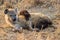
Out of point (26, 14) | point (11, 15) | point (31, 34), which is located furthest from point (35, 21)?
point (31, 34)

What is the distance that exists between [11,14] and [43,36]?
4.58 ft

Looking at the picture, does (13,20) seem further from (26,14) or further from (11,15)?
(26,14)

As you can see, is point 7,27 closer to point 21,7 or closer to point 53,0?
point 21,7

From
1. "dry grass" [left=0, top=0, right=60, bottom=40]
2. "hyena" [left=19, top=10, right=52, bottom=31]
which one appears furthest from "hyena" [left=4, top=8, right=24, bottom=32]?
"hyena" [left=19, top=10, right=52, bottom=31]

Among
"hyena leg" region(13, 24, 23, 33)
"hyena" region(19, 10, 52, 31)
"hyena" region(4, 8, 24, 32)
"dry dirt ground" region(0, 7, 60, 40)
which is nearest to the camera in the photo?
"dry dirt ground" region(0, 7, 60, 40)

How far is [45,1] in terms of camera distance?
1013cm

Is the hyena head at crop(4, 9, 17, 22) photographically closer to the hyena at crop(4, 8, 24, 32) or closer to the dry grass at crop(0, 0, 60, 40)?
the hyena at crop(4, 8, 24, 32)

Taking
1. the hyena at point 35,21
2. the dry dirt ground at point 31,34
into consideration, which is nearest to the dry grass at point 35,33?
the dry dirt ground at point 31,34

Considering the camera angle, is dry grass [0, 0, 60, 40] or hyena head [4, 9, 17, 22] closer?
dry grass [0, 0, 60, 40]

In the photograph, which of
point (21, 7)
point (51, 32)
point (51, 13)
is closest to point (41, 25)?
point (51, 32)

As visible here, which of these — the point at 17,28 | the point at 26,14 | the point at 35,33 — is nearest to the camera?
the point at 35,33

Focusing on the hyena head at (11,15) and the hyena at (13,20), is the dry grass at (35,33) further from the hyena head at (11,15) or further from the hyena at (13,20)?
the hyena head at (11,15)

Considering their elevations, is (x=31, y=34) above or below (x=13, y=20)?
below

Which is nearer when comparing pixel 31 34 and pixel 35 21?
pixel 31 34
